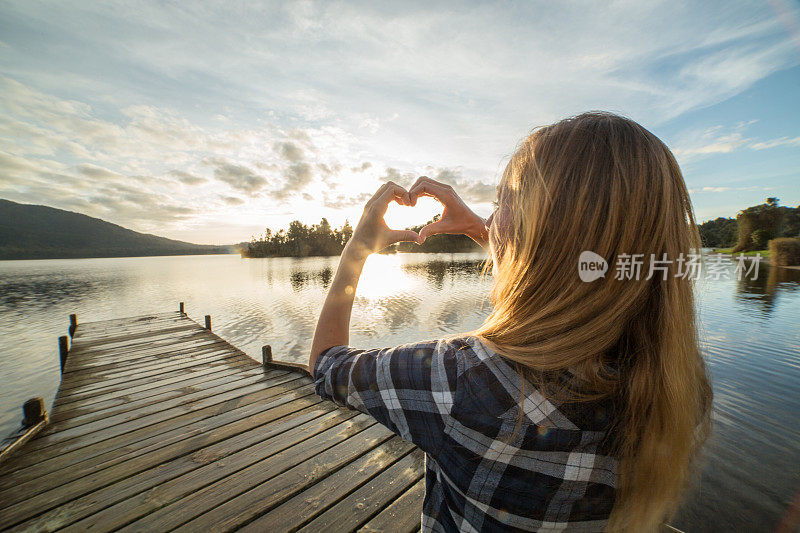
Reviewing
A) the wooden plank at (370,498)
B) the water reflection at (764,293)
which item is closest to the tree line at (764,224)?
the water reflection at (764,293)

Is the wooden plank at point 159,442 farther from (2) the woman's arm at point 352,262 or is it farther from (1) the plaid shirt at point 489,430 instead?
(1) the plaid shirt at point 489,430

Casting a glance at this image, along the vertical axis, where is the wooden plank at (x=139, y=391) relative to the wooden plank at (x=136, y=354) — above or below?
above

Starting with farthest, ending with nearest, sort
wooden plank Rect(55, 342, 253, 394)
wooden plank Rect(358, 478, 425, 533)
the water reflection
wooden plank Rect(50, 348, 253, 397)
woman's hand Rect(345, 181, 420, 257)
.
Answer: the water reflection < wooden plank Rect(55, 342, 253, 394) < wooden plank Rect(50, 348, 253, 397) < wooden plank Rect(358, 478, 425, 533) < woman's hand Rect(345, 181, 420, 257)

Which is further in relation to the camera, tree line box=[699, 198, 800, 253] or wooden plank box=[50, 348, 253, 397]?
tree line box=[699, 198, 800, 253]

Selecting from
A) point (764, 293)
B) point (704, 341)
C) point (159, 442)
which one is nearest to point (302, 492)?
point (159, 442)

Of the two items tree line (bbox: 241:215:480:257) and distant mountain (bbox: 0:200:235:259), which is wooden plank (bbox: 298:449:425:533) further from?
distant mountain (bbox: 0:200:235:259)

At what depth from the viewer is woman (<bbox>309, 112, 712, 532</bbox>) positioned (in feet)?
2.47

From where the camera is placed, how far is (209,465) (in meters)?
3.23

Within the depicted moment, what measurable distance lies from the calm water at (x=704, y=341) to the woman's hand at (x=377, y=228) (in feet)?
1.48

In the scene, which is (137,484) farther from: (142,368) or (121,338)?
(121,338)

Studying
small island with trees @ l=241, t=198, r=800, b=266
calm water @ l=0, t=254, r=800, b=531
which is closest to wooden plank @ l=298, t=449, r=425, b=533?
calm water @ l=0, t=254, r=800, b=531

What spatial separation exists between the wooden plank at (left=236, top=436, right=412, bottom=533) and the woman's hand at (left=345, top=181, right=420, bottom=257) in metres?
2.61

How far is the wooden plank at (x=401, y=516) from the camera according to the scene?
8.16ft

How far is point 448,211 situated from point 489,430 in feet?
2.74
